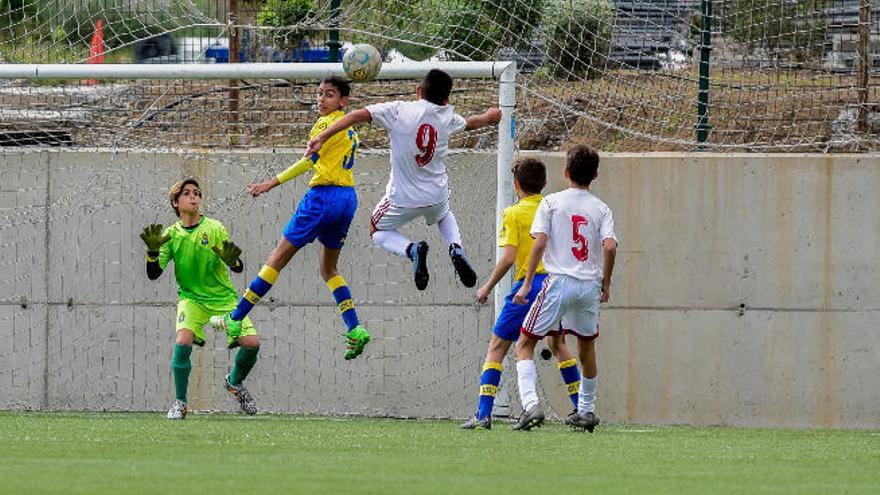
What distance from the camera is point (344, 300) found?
13406mm

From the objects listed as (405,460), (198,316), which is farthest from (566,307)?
(198,316)

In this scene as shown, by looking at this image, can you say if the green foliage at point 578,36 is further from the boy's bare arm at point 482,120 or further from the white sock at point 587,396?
the white sock at point 587,396

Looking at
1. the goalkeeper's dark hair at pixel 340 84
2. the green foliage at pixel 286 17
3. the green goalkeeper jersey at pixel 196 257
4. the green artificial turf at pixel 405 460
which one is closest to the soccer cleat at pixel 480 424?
the green artificial turf at pixel 405 460

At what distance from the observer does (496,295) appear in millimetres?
13938

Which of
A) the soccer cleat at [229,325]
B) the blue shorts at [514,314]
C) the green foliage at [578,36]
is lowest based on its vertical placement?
the soccer cleat at [229,325]

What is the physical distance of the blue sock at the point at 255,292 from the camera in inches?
519

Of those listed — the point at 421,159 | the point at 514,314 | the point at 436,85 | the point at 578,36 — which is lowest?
the point at 514,314

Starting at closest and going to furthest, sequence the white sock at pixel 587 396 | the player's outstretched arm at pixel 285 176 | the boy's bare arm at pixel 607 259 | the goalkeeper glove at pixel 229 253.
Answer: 1. the boy's bare arm at pixel 607 259
2. the white sock at pixel 587 396
3. the player's outstretched arm at pixel 285 176
4. the goalkeeper glove at pixel 229 253

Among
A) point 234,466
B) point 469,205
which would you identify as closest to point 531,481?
point 234,466

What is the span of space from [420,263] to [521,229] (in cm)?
76

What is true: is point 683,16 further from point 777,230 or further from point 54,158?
point 54,158

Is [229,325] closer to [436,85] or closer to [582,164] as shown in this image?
[436,85]

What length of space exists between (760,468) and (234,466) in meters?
2.67

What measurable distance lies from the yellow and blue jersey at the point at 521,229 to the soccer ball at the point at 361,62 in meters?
1.49
